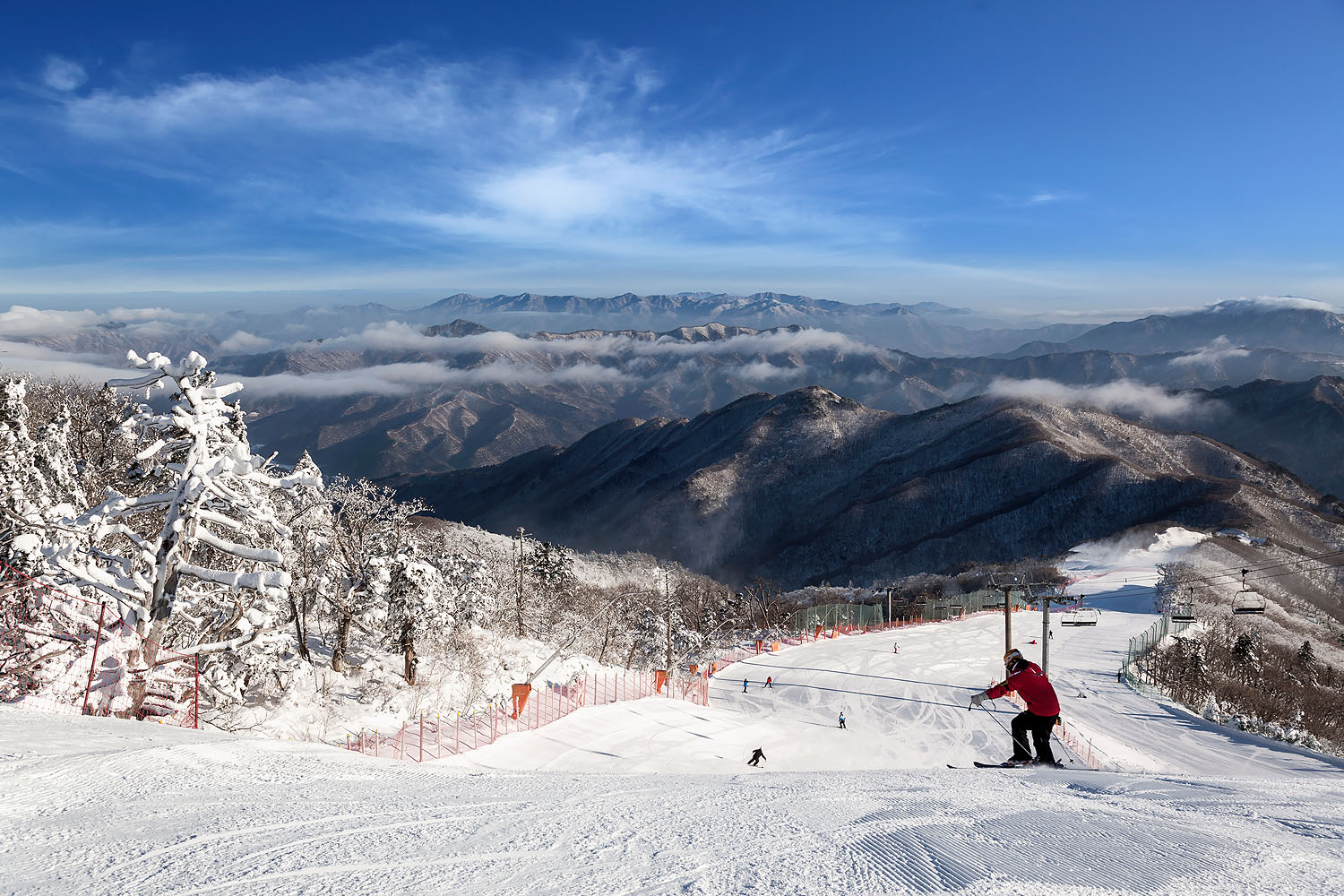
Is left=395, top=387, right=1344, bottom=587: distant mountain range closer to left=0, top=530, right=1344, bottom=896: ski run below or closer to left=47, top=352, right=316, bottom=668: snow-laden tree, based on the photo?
left=0, top=530, right=1344, bottom=896: ski run below

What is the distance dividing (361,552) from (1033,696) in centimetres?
2446

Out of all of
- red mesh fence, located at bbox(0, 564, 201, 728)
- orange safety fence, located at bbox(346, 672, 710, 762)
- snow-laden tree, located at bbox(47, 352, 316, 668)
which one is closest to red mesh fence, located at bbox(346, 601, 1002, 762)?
orange safety fence, located at bbox(346, 672, 710, 762)

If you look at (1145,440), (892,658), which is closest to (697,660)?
(892,658)

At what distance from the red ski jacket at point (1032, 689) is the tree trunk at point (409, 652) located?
2219 cm

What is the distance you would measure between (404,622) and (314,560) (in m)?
3.82

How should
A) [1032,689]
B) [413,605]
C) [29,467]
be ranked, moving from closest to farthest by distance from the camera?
[1032,689], [29,467], [413,605]

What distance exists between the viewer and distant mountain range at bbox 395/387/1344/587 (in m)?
126

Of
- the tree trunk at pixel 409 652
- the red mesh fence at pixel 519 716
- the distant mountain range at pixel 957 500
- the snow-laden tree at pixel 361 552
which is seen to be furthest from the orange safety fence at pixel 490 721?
the distant mountain range at pixel 957 500

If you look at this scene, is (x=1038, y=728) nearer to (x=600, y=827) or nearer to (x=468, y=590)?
(x=600, y=827)

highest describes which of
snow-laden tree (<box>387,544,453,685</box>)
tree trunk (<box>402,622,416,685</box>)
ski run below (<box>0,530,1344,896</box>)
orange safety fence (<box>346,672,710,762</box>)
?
ski run below (<box>0,530,1344,896</box>)

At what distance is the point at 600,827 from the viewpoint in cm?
493

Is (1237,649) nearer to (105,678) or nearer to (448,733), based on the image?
(448,733)

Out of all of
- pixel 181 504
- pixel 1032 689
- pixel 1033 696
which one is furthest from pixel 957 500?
pixel 181 504

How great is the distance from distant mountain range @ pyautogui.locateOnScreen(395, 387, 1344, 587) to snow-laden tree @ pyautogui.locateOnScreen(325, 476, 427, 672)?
108651mm
